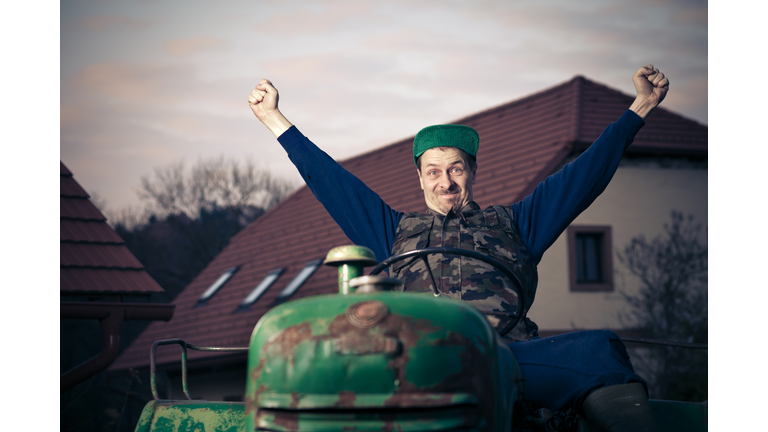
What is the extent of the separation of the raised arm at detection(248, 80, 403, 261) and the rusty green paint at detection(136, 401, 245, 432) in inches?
38.6

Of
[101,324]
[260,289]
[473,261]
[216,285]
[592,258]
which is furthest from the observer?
[216,285]

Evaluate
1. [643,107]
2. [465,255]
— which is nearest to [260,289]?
[643,107]

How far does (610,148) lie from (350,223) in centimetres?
124

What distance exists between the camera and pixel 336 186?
341cm

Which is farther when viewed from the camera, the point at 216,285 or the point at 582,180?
the point at 216,285

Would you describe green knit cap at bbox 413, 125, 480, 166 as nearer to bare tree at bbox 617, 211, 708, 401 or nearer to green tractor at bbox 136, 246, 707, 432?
green tractor at bbox 136, 246, 707, 432

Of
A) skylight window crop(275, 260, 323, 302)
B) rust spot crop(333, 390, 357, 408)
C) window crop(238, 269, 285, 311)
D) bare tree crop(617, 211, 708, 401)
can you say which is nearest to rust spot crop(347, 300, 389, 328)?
rust spot crop(333, 390, 357, 408)

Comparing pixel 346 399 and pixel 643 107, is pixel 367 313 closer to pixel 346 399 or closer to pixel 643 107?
pixel 346 399

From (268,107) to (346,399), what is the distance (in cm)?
202

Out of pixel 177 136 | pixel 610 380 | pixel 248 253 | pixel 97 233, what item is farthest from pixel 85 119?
pixel 610 380

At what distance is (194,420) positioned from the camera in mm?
2840

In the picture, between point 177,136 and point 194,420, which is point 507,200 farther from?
point 177,136

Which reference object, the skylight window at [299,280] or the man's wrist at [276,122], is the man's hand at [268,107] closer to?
the man's wrist at [276,122]

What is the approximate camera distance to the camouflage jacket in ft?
8.94
